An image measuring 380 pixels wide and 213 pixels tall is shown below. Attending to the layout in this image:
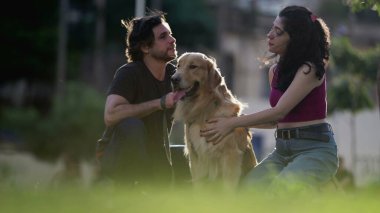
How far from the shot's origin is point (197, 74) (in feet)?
29.8

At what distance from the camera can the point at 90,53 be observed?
48.9 m

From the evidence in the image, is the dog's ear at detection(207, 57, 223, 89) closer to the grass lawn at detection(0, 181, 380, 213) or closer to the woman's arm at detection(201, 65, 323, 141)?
the woman's arm at detection(201, 65, 323, 141)

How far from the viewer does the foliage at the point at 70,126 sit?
37438 millimetres

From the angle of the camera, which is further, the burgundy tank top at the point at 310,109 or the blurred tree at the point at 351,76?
the blurred tree at the point at 351,76

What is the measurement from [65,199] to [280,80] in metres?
3.98

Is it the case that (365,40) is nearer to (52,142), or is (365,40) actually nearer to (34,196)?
(52,142)

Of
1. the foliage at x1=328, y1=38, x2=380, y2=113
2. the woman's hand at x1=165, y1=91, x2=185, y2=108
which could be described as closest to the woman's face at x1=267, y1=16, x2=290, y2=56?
the woman's hand at x1=165, y1=91, x2=185, y2=108

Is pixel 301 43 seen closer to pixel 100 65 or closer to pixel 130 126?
pixel 130 126

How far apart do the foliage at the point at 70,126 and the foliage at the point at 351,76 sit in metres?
9.24

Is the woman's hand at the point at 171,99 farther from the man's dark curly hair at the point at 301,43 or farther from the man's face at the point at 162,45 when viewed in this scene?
the man's dark curly hair at the point at 301,43

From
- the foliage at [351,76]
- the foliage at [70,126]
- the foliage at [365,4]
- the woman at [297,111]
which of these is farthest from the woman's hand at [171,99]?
the foliage at [70,126]

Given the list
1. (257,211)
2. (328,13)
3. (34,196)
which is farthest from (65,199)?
(328,13)

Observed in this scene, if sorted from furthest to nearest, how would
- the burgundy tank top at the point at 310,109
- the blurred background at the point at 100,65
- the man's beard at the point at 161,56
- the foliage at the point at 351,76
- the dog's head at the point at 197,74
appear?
the blurred background at the point at 100,65, the foliage at the point at 351,76, the man's beard at the point at 161,56, the dog's head at the point at 197,74, the burgundy tank top at the point at 310,109

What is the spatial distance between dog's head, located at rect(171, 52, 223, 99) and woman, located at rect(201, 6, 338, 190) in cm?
78
